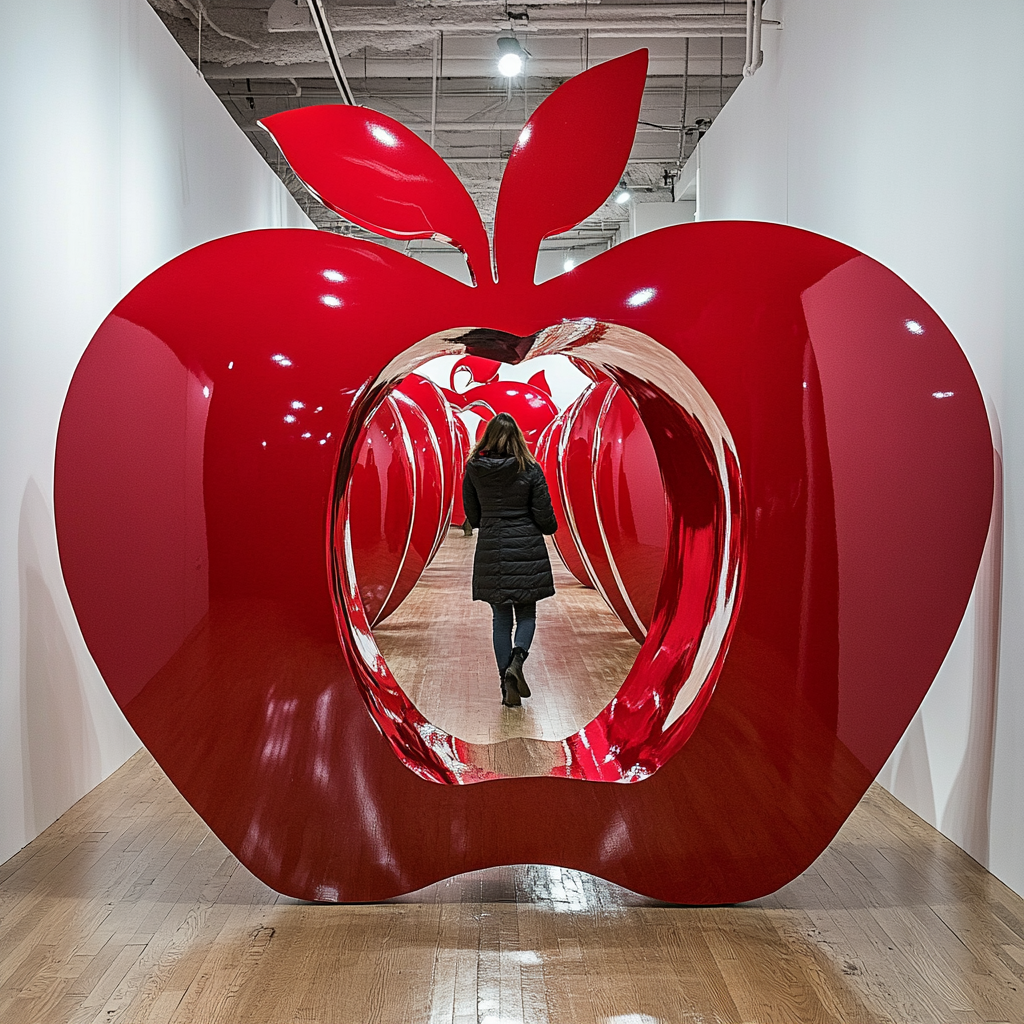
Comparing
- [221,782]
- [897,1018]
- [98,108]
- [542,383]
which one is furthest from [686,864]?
[542,383]

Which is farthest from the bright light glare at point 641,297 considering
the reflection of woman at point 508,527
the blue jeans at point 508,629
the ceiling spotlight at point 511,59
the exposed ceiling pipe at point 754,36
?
the ceiling spotlight at point 511,59

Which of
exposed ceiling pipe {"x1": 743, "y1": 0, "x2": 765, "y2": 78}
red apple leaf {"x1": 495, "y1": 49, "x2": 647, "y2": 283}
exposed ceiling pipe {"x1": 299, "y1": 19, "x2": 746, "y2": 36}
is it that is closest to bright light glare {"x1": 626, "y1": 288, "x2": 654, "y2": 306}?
red apple leaf {"x1": 495, "y1": 49, "x2": 647, "y2": 283}

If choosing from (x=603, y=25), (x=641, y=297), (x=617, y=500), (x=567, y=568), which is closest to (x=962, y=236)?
(x=641, y=297)

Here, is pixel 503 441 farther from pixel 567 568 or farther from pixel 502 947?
pixel 567 568

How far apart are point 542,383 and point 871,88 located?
23.2 feet

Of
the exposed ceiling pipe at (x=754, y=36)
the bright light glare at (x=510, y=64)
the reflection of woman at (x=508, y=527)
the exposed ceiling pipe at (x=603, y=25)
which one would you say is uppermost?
the exposed ceiling pipe at (x=603, y=25)

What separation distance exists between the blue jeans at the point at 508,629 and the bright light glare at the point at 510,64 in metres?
4.16

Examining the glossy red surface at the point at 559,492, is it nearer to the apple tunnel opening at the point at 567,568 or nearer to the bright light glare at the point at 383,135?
the apple tunnel opening at the point at 567,568

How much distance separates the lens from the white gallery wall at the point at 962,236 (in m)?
3.13

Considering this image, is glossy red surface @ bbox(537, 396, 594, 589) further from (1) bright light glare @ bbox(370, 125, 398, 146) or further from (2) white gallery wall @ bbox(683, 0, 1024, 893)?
(1) bright light glare @ bbox(370, 125, 398, 146)

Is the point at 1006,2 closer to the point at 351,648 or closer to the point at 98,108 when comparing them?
the point at 351,648

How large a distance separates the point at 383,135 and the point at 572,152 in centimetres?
52

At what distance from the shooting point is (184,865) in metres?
3.23

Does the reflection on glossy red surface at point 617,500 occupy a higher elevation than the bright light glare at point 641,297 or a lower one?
lower
